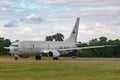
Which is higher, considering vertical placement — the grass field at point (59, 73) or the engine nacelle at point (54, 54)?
the engine nacelle at point (54, 54)

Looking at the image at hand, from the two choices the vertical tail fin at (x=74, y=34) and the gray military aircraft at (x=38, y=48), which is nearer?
the gray military aircraft at (x=38, y=48)

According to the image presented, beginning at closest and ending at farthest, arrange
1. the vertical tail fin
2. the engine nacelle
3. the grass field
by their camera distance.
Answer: the grass field < the engine nacelle < the vertical tail fin

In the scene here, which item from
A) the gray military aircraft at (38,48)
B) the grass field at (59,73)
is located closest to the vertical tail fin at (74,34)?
the gray military aircraft at (38,48)

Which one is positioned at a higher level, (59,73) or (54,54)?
(54,54)

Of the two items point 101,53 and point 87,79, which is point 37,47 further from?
point 101,53

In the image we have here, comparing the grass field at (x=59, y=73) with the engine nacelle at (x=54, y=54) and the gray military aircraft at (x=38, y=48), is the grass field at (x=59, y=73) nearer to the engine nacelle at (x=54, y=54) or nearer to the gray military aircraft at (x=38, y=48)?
the gray military aircraft at (x=38, y=48)

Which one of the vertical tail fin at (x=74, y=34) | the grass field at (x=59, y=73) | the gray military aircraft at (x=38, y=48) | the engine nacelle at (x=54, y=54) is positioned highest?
the vertical tail fin at (x=74, y=34)

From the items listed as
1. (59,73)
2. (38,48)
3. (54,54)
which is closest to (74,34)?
(38,48)

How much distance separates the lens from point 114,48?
160 metres

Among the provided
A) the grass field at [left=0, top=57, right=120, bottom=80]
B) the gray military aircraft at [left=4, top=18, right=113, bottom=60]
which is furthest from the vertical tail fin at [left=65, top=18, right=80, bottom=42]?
the grass field at [left=0, top=57, right=120, bottom=80]

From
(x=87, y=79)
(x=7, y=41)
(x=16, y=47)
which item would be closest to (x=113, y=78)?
(x=87, y=79)

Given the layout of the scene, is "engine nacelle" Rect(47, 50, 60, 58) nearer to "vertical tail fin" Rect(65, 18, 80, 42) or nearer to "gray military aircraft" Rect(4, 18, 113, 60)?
"gray military aircraft" Rect(4, 18, 113, 60)

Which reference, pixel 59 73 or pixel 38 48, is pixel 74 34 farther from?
pixel 59 73

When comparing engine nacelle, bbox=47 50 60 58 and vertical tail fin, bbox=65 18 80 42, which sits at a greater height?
vertical tail fin, bbox=65 18 80 42
